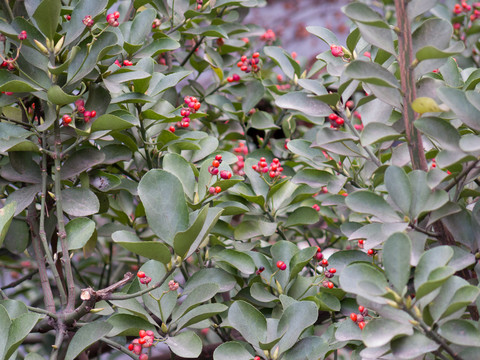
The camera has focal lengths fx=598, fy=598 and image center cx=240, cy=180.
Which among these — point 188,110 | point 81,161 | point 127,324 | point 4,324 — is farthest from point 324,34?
point 4,324

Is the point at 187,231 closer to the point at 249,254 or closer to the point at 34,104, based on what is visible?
the point at 249,254

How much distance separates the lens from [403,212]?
2.73ft

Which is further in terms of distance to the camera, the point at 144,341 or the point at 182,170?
the point at 182,170

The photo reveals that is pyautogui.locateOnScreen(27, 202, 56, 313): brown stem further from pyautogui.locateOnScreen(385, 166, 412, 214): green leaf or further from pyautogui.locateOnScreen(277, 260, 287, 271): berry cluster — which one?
pyautogui.locateOnScreen(385, 166, 412, 214): green leaf

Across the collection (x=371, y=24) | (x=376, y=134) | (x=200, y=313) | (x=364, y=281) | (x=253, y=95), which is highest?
(x=371, y=24)

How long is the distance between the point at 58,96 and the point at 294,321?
0.52 meters

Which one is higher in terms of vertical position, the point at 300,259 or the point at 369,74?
the point at 369,74

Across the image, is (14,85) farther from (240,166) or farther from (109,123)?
(240,166)

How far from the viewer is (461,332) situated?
28.8 inches

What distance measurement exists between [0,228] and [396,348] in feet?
1.98

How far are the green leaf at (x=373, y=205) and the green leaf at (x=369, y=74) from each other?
156 mm

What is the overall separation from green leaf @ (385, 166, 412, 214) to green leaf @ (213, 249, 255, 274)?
316 millimetres

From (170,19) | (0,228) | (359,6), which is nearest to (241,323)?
(0,228)

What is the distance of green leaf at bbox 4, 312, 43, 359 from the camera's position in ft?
2.80
